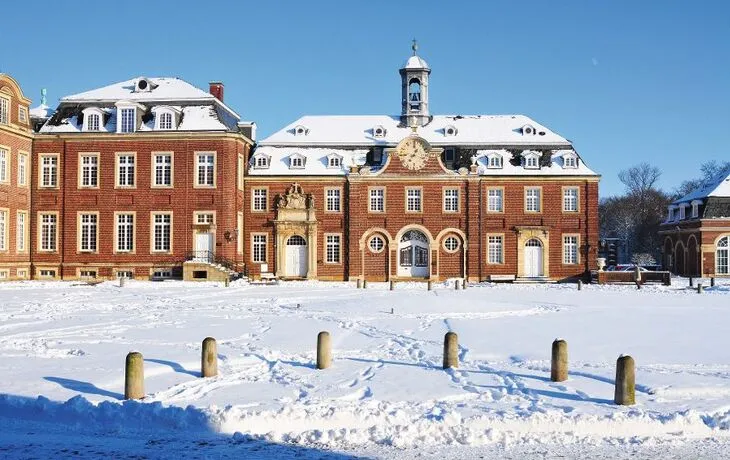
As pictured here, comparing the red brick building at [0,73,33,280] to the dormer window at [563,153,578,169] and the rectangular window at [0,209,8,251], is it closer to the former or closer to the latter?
Answer: the rectangular window at [0,209,8,251]

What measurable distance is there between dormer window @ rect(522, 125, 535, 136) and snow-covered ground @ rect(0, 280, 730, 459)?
76.4 feet

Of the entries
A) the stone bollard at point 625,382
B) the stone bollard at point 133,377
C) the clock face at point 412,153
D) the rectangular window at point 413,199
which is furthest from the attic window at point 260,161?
the stone bollard at point 625,382

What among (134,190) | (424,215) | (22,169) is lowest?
(424,215)

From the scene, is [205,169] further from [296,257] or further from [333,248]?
[333,248]

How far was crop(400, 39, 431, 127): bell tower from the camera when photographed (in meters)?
46.0

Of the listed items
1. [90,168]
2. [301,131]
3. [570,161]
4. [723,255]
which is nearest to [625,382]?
[570,161]

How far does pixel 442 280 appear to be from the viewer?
42.6 m

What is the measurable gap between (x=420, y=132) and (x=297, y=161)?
7.54 meters

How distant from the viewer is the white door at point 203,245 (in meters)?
40.8

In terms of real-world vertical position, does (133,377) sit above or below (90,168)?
below

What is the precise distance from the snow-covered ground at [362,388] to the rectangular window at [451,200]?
20888mm

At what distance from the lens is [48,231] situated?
136 ft

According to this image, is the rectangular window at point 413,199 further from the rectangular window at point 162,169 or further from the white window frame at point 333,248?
the rectangular window at point 162,169

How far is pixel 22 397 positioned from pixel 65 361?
3148 millimetres
